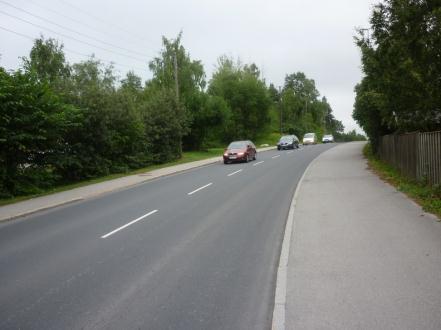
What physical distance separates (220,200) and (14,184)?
904 cm

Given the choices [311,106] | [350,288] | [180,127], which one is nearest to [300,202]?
[350,288]

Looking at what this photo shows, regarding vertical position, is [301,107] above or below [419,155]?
above

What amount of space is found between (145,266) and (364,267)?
324 cm

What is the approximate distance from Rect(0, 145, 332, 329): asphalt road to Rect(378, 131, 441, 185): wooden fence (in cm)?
423

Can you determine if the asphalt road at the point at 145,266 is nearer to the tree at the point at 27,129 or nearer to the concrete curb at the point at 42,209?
the concrete curb at the point at 42,209

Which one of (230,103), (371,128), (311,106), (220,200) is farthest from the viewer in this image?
(311,106)

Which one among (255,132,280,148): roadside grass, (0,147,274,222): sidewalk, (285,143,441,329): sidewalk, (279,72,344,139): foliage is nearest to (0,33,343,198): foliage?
(0,147,274,222): sidewalk

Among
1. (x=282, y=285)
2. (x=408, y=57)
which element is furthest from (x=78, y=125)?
(x=282, y=285)

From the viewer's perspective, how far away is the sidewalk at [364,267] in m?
4.41

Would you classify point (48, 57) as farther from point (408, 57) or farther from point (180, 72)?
point (408, 57)

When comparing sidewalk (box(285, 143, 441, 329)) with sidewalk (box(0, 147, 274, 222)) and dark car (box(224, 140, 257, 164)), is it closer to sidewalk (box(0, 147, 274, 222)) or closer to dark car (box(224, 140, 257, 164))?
sidewalk (box(0, 147, 274, 222))

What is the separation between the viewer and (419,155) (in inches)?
535

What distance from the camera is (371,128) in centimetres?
2709

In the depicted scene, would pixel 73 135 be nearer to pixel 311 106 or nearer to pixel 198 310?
pixel 198 310
